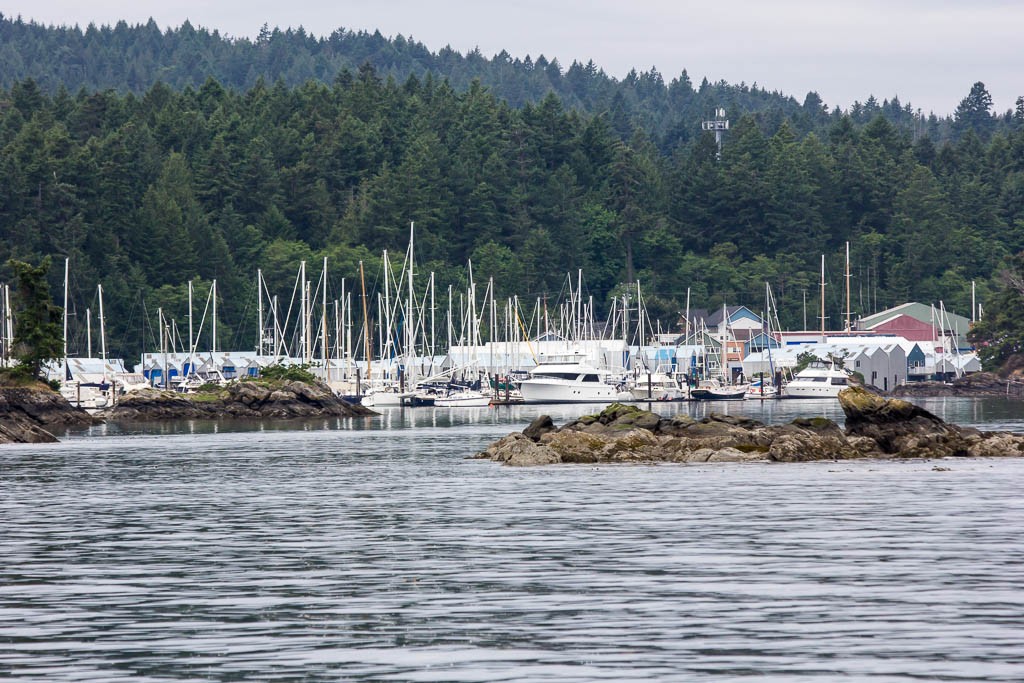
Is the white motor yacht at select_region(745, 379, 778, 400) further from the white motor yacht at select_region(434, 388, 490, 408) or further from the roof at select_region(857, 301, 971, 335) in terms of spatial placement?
the roof at select_region(857, 301, 971, 335)

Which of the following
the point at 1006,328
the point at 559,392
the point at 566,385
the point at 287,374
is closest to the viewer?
the point at 287,374

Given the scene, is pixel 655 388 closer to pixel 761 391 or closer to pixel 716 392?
pixel 716 392

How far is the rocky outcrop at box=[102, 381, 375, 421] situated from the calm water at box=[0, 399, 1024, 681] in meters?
53.4

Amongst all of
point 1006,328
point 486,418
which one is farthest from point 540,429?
point 1006,328

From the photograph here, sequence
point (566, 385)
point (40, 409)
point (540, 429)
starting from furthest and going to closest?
point (566, 385) → point (40, 409) → point (540, 429)

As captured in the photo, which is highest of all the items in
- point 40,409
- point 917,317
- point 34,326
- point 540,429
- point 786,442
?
point 917,317

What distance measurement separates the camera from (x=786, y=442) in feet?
170

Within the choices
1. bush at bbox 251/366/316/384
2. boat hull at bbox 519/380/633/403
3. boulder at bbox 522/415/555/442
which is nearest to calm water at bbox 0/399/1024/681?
boulder at bbox 522/415/555/442

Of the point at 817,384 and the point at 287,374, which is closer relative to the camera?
the point at 287,374

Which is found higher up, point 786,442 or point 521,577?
point 786,442

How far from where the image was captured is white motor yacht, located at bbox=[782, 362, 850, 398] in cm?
13938

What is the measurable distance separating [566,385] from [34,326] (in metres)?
50.5

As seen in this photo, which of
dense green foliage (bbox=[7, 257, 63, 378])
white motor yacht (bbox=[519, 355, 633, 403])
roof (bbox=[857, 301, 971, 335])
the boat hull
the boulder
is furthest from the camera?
roof (bbox=[857, 301, 971, 335])

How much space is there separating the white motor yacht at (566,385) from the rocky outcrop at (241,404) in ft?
86.5
